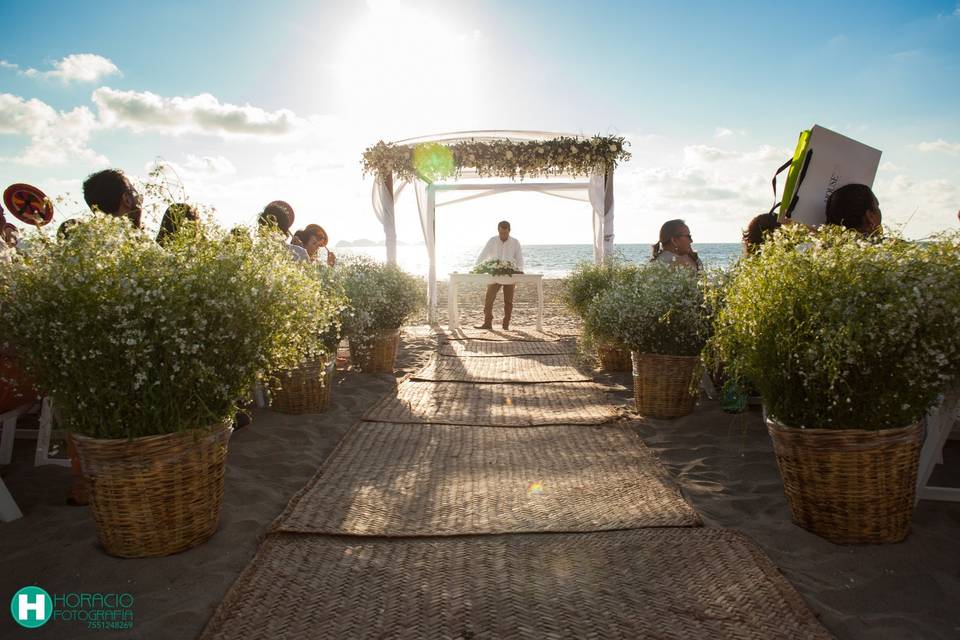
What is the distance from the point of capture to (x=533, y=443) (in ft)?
13.1

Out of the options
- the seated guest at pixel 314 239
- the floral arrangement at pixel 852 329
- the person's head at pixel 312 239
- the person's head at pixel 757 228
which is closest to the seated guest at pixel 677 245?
the person's head at pixel 757 228

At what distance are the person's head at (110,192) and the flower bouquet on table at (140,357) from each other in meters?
1.01

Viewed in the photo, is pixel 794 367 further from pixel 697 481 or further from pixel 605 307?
pixel 605 307

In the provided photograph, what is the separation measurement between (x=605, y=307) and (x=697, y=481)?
219cm

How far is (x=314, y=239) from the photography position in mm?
6699

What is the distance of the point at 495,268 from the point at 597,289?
230cm

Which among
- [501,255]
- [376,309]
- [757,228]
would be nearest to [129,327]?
[376,309]

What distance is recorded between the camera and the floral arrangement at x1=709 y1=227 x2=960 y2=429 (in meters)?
2.21

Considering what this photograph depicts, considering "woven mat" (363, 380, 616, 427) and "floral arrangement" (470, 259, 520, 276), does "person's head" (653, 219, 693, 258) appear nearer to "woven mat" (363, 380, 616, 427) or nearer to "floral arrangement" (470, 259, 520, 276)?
"woven mat" (363, 380, 616, 427)

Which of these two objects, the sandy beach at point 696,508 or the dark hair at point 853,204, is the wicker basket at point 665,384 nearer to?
the sandy beach at point 696,508

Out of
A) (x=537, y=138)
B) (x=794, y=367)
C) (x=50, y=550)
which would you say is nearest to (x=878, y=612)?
(x=794, y=367)
